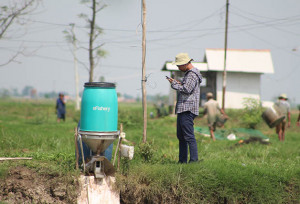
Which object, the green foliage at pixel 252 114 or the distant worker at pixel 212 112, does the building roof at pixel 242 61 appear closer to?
the green foliage at pixel 252 114

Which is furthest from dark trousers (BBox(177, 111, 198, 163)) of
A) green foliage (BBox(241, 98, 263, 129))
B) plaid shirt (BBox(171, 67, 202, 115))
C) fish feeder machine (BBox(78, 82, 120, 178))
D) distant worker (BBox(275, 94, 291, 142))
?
green foliage (BBox(241, 98, 263, 129))

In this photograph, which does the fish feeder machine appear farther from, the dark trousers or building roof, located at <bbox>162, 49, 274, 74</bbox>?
building roof, located at <bbox>162, 49, 274, 74</bbox>

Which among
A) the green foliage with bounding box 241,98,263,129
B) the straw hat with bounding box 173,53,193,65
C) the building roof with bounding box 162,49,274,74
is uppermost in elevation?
the building roof with bounding box 162,49,274,74

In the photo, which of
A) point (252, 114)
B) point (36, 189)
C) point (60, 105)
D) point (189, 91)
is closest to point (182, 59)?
point (189, 91)

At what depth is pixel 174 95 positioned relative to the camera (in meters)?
27.2

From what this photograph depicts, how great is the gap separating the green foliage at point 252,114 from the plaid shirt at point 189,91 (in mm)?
14725

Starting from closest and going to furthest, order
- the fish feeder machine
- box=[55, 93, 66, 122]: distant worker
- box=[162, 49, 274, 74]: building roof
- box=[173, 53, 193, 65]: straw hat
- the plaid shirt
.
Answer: the fish feeder machine, the plaid shirt, box=[173, 53, 193, 65]: straw hat, box=[55, 93, 66, 122]: distant worker, box=[162, 49, 274, 74]: building roof

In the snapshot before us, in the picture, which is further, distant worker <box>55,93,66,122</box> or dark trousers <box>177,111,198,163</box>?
distant worker <box>55,93,66,122</box>

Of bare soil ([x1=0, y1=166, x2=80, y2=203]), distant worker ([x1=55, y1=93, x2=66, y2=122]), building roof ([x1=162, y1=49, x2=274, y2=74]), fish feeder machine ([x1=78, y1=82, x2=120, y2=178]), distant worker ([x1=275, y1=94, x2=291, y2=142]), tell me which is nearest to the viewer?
bare soil ([x1=0, y1=166, x2=80, y2=203])

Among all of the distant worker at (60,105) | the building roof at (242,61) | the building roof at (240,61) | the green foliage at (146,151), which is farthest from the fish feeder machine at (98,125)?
the building roof at (242,61)

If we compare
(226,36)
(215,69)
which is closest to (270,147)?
(226,36)

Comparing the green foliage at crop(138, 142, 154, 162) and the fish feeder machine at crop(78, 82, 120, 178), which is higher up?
the fish feeder machine at crop(78, 82, 120, 178)

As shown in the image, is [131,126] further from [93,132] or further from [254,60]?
[254,60]

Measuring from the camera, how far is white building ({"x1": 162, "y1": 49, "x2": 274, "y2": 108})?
30244mm
